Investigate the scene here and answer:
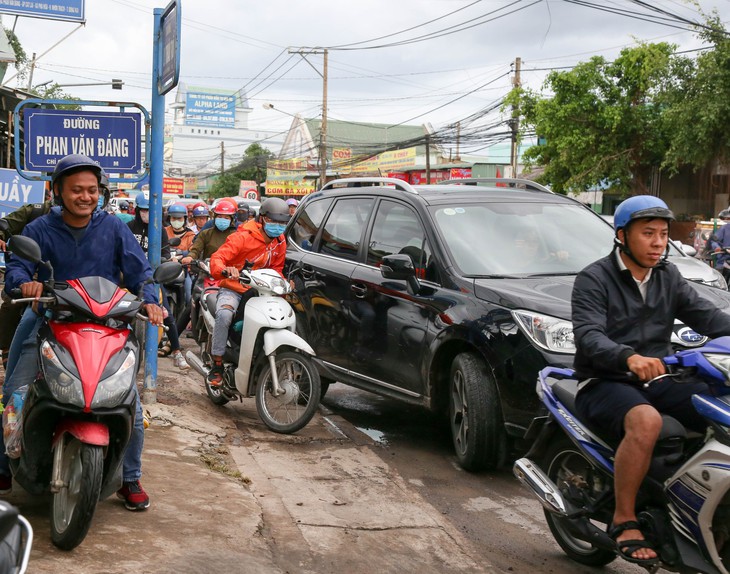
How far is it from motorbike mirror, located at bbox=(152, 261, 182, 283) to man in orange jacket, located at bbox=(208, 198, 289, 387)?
2973mm

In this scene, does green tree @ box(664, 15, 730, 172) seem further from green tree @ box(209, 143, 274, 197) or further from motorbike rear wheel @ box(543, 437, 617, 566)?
green tree @ box(209, 143, 274, 197)

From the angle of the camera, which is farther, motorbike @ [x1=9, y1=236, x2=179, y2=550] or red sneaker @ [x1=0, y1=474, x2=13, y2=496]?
red sneaker @ [x1=0, y1=474, x2=13, y2=496]

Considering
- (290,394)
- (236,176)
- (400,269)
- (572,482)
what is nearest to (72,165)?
(400,269)

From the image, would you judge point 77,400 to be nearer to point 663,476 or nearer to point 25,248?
point 25,248

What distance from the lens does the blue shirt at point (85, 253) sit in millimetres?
4469

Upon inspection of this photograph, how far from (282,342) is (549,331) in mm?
2349

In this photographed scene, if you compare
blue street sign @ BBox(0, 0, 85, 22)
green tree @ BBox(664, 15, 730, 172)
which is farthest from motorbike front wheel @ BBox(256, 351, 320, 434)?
green tree @ BBox(664, 15, 730, 172)

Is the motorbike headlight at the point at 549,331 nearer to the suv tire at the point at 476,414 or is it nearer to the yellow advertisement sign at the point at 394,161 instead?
Result: the suv tire at the point at 476,414

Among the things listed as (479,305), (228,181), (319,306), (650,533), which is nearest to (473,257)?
(479,305)

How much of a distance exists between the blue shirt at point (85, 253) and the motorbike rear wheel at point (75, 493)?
884 millimetres

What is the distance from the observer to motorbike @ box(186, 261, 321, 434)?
695 cm

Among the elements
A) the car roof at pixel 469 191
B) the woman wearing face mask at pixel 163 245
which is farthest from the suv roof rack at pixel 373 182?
the woman wearing face mask at pixel 163 245

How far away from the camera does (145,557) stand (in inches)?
155

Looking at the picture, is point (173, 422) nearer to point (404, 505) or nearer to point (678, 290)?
point (404, 505)
